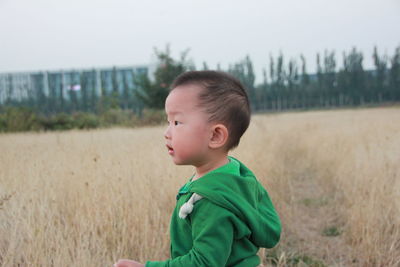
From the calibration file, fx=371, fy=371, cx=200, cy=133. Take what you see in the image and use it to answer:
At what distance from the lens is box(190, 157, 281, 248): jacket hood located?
120 cm

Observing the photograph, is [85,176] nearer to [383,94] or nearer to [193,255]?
[193,255]

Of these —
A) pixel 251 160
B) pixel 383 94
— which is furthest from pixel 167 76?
pixel 383 94

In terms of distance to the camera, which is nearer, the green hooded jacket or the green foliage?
the green hooded jacket

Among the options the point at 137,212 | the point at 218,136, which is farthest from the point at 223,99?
the point at 137,212

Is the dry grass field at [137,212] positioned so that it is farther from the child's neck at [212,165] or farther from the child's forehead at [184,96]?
the child's forehead at [184,96]

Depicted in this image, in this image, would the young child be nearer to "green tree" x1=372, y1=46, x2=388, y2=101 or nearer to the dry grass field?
the dry grass field

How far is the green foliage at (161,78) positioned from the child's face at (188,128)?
18721mm

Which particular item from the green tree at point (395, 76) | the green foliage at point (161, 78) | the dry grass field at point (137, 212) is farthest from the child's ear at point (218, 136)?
the green tree at point (395, 76)

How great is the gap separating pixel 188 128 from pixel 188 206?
27cm

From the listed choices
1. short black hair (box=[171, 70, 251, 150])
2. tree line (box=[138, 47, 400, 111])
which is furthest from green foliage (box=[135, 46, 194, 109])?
short black hair (box=[171, 70, 251, 150])

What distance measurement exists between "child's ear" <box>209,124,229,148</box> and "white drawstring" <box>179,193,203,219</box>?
0.64ft

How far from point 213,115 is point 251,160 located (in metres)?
3.78

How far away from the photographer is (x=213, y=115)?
129cm

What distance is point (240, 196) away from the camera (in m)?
1.23
